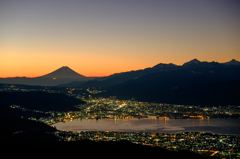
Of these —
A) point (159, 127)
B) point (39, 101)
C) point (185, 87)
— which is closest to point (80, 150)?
point (159, 127)

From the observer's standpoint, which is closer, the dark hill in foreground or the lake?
the lake

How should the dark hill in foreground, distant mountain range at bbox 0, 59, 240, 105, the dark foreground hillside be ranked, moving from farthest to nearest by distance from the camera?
distant mountain range at bbox 0, 59, 240, 105, the dark hill in foreground, the dark foreground hillside

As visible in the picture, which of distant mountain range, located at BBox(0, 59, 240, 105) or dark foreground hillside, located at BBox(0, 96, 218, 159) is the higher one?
distant mountain range, located at BBox(0, 59, 240, 105)

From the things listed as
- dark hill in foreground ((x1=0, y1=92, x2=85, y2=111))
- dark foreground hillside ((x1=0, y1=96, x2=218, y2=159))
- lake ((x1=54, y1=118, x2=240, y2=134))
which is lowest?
lake ((x1=54, y1=118, x2=240, y2=134))

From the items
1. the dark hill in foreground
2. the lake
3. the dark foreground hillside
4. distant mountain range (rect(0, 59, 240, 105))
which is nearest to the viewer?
the dark foreground hillside

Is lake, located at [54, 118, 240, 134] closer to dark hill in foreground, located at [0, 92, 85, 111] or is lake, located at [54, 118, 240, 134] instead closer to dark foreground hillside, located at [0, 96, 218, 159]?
dark hill in foreground, located at [0, 92, 85, 111]

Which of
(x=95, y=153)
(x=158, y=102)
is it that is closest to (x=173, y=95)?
(x=158, y=102)

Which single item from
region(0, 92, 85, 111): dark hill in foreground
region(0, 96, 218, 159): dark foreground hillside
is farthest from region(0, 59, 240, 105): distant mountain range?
region(0, 96, 218, 159): dark foreground hillside

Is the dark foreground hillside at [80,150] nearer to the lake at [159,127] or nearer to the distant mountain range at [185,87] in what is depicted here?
the lake at [159,127]

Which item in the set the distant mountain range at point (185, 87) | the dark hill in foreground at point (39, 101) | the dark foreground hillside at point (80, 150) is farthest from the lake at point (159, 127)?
the distant mountain range at point (185, 87)

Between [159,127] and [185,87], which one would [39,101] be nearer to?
[159,127]
